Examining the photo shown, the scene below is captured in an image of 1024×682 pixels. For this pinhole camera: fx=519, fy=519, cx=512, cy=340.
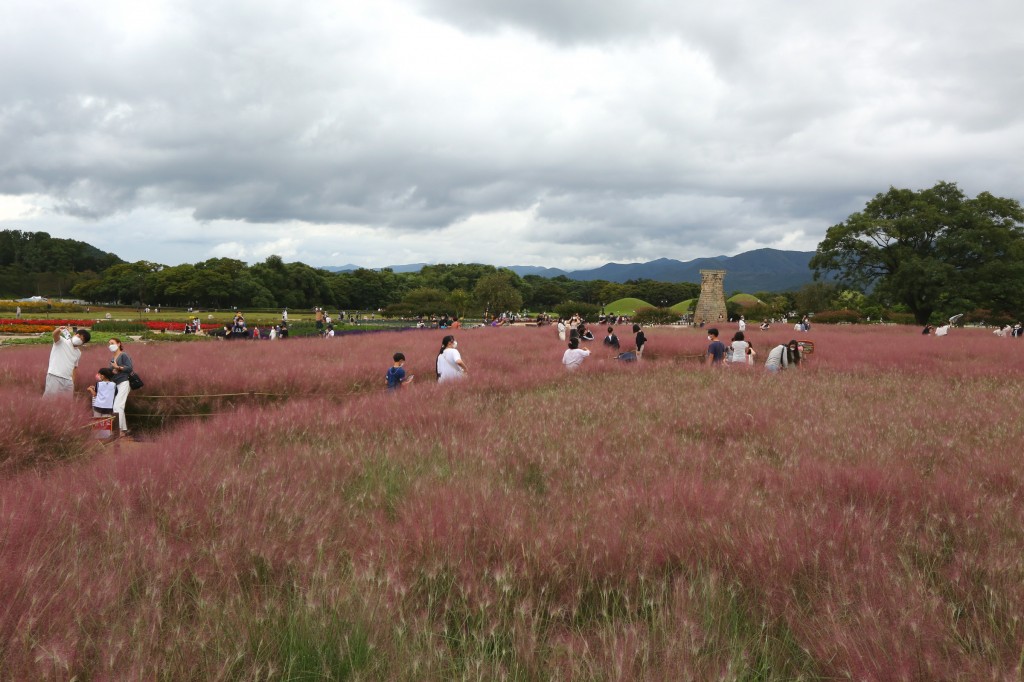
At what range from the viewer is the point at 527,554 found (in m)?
2.65


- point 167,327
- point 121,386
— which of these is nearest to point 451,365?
point 121,386

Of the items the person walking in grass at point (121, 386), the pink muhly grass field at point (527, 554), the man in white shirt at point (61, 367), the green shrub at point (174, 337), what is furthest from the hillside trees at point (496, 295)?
the pink muhly grass field at point (527, 554)

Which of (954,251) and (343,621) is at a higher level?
(954,251)

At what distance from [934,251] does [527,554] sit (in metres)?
43.7

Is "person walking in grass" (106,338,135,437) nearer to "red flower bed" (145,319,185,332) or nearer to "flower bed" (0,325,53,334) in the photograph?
"red flower bed" (145,319,185,332)

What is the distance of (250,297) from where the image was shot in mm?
82438

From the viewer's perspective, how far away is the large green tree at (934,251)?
1291 inches

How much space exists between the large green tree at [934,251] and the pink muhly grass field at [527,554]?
36087 millimetres

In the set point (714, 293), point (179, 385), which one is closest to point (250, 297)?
point (714, 293)

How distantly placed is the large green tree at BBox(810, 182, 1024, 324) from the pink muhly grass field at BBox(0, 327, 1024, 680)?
118 ft

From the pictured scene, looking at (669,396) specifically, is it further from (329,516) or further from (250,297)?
(250,297)

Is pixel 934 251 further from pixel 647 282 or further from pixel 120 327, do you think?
pixel 647 282

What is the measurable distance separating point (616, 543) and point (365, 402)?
465 centimetres

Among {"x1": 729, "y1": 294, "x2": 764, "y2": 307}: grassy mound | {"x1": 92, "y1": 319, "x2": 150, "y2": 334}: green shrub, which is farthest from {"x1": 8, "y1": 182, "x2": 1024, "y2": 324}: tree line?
{"x1": 92, "y1": 319, "x2": 150, "y2": 334}: green shrub
